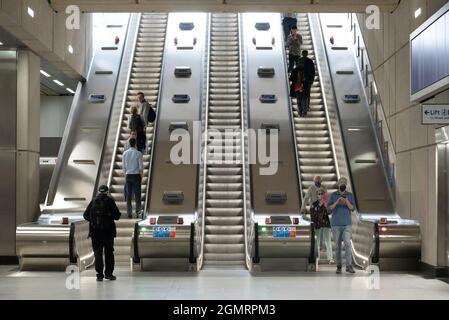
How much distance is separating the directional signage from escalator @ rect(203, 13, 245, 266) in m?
5.04

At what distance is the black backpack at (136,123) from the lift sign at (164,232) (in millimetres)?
3719

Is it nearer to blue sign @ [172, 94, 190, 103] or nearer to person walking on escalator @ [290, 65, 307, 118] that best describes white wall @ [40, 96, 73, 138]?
blue sign @ [172, 94, 190, 103]

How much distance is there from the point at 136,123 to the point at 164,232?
3854 mm

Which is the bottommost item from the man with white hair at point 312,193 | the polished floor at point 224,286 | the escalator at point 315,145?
the polished floor at point 224,286

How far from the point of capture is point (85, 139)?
714 inches

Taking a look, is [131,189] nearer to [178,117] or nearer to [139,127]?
[139,127]

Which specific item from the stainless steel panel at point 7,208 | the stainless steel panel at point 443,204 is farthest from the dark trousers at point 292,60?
the stainless steel panel at point 7,208

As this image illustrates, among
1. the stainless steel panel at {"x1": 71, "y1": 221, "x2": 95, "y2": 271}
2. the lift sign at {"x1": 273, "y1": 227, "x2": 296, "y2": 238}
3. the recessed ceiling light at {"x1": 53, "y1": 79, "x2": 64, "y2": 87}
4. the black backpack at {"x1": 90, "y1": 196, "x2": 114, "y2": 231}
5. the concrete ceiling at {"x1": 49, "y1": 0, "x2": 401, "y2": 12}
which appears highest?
the concrete ceiling at {"x1": 49, "y1": 0, "x2": 401, "y2": 12}

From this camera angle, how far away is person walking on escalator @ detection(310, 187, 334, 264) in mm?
14719

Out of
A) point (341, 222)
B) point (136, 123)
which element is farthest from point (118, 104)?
point (341, 222)

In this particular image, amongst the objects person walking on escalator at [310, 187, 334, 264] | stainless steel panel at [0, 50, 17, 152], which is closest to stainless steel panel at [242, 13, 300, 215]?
person walking on escalator at [310, 187, 334, 264]

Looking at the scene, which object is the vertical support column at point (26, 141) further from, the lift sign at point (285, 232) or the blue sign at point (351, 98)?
the blue sign at point (351, 98)

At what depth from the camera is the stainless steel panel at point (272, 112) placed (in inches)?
634
